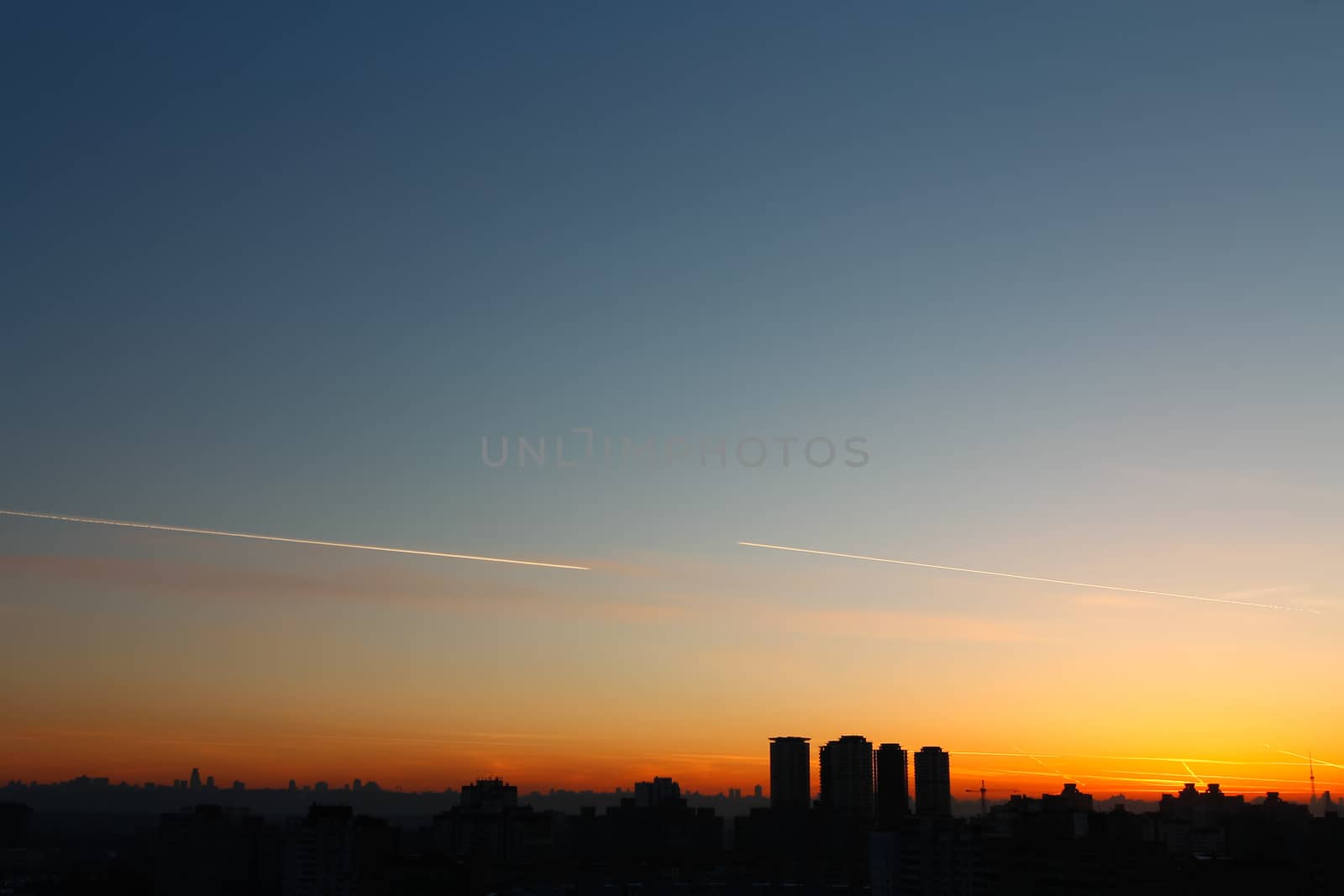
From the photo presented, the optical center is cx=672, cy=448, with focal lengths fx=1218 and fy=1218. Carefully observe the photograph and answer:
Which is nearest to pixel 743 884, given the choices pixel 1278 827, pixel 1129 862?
pixel 1129 862

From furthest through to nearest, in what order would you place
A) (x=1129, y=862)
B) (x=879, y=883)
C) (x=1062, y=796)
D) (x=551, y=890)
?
(x=1062, y=796)
(x=551, y=890)
(x=879, y=883)
(x=1129, y=862)

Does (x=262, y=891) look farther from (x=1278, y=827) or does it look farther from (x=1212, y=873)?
(x=1278, y=827)

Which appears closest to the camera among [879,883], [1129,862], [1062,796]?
[1129,862]

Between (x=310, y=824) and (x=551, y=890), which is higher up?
(x=310, y=824)

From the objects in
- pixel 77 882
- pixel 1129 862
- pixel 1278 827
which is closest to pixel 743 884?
pixel 1129 862

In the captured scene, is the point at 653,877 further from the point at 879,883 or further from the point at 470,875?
the point at 879,883

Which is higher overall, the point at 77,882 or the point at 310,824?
the point at 310,824

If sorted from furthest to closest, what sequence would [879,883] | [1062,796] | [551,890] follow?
[1062,796], [551,890], [879,883]

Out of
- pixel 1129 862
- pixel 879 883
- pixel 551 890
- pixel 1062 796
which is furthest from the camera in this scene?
pixel 1062 796

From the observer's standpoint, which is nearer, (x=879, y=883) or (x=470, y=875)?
(x=879, y=883)
